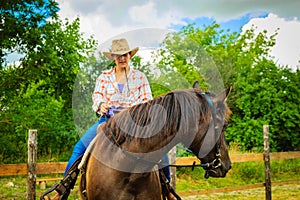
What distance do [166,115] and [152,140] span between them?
0.22 metres

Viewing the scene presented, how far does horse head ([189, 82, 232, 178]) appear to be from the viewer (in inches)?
115

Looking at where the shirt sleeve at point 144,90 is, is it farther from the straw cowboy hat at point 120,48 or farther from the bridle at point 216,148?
the bridle at point 216,148

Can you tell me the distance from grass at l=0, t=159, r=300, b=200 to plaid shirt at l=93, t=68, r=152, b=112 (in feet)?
18.2

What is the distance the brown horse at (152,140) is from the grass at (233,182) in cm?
585

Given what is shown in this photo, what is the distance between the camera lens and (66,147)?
12945mm

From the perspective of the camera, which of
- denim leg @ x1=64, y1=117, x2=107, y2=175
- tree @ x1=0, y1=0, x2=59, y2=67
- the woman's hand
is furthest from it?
tree @ x1=0, y1=0, x2=59, y2=67

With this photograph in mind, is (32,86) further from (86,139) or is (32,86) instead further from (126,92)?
(126,92)

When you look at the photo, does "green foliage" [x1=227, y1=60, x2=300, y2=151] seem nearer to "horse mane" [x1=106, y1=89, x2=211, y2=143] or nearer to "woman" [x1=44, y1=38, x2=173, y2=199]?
"woman" [x1=44, y1=38, x2=173, y2=199]

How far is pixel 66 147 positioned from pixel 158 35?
406 inches

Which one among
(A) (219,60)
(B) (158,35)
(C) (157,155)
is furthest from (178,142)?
(A) (219,60)

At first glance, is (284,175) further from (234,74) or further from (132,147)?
(132,147)

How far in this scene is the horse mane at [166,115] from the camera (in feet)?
9.29

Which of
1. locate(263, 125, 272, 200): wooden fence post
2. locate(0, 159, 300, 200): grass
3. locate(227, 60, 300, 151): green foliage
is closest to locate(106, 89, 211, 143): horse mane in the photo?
locate(0, 159, 300, 200): grass

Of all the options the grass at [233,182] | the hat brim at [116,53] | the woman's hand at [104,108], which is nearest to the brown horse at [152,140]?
the woman's hand at [104,108]
